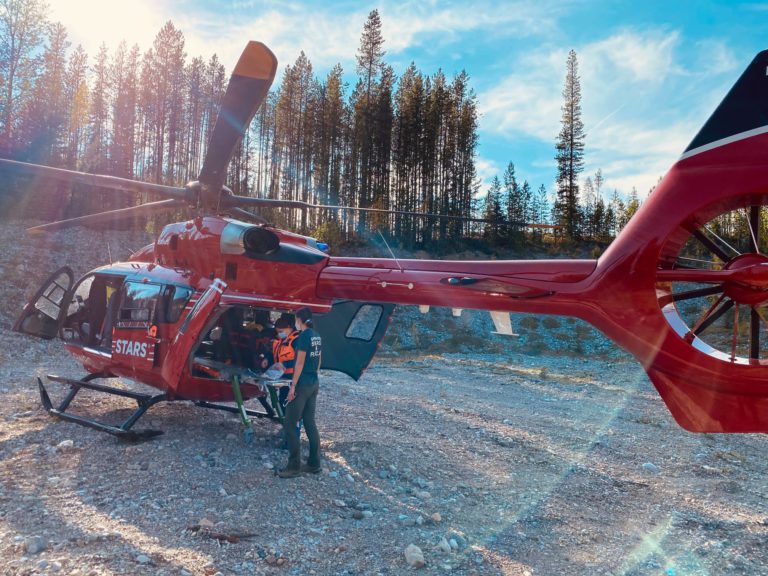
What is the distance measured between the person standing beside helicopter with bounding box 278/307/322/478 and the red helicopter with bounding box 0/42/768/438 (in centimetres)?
64

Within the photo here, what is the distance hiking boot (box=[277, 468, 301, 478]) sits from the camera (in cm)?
566

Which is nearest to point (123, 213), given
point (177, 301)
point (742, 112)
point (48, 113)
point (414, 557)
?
point (177, 301)

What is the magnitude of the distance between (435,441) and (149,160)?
38.2 meters

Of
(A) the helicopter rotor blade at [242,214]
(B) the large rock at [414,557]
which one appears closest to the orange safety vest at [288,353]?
(A) the helicopter rotor blade at [242,214]

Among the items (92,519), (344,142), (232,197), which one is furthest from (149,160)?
(92,519)

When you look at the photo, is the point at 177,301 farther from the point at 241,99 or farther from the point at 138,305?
the point at 241,99

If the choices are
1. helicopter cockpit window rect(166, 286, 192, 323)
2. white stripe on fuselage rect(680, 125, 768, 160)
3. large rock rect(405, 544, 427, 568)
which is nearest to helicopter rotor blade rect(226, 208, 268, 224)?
helicopter cockpit window rect(166, 286, 192, 323)

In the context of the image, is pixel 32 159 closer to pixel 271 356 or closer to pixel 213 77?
pixel 213 77

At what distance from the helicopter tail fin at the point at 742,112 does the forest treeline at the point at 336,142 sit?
28.5m

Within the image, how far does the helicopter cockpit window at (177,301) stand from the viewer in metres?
6.82

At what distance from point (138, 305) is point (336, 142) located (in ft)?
111

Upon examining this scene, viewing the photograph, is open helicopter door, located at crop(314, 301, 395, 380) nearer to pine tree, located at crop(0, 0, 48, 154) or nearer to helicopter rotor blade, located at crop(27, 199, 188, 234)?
helicopter rotor blade, located at crop(27, 199, 188, 234)

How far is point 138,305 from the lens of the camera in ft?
23.7

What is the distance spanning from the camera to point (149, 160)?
3881 cm
